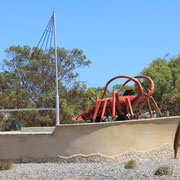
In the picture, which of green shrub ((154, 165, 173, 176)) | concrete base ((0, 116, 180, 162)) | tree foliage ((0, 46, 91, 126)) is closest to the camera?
green shrub ((154, 165, 173, 176))

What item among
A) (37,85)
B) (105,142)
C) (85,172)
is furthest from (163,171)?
(37,85)

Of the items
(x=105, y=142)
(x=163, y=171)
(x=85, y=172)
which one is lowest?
(x=85, y=172)

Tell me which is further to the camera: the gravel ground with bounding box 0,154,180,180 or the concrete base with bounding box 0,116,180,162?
the concrete base with bounding box 0,116,180,162

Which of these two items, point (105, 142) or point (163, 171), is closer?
point (163, 171)

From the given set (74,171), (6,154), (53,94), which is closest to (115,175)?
(74,171)

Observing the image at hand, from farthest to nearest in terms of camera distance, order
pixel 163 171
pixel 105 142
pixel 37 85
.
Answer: pixel 37 85, pixel 105 142, pixel 163 171

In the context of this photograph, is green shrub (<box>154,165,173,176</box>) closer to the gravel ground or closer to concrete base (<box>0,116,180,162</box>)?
the gravel ground

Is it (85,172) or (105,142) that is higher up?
(105,142)

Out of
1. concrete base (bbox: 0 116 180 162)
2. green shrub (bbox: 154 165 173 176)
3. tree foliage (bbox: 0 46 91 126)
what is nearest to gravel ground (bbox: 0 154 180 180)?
green shrub (bbox: 154 165 173 176)

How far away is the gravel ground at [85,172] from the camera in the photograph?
27.7ft

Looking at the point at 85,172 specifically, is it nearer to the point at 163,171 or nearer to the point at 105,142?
the point at 105,142

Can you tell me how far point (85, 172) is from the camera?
8977 millimetres

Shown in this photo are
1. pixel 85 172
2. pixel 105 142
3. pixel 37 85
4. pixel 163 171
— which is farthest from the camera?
pixel 37 85

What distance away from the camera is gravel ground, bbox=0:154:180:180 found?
8438mm
